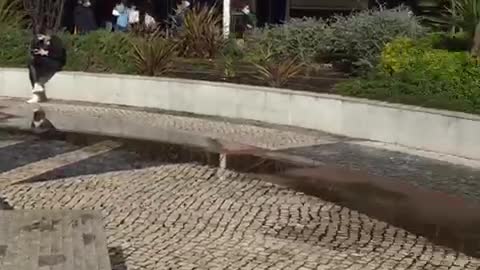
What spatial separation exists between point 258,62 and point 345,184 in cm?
678

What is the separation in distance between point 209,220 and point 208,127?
5.41m

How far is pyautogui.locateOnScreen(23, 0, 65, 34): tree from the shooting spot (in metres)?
19.0

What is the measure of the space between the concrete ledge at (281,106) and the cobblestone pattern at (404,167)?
17.3 inches

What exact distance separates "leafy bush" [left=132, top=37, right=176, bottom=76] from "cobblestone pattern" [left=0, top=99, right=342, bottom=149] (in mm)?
1077

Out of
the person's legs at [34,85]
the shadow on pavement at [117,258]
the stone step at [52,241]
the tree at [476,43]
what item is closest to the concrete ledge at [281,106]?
the person's legs at [34,85]

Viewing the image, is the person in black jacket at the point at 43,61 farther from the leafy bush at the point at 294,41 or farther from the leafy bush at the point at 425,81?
the leafy bush at the point at 425,81

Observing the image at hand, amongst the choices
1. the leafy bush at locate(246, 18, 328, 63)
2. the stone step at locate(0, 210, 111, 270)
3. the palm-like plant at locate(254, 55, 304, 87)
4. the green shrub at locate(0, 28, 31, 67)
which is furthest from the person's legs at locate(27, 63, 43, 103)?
the stone step at locate(0, 210, 111, 270)

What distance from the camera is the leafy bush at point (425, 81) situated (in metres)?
11.5

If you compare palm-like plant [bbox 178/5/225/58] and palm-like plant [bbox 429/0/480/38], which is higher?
palm-like plant [bbox 429/0/480/38]

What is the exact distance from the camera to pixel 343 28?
16.6 metres

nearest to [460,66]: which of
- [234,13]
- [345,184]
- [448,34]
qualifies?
[448,34]

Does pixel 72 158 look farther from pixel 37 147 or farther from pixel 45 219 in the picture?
pixel 45 219

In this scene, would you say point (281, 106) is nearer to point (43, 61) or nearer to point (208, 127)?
point (208, 127)

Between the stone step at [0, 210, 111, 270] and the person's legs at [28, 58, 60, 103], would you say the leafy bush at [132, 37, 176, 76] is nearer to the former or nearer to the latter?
the person's legs at [28, 58, 60, 103]
